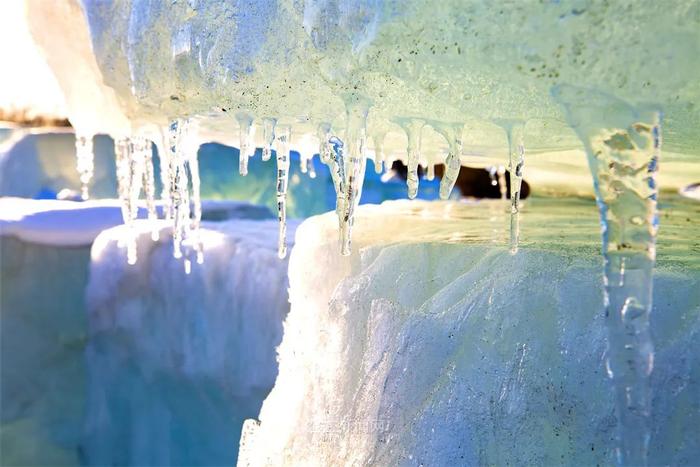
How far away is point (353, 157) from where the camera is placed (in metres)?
1.16

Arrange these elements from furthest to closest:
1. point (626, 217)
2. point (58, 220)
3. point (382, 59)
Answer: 1. point (58, 220)
2. point (382, 59)
3. point (626, 217)

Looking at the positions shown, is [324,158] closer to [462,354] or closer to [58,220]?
[462,354]

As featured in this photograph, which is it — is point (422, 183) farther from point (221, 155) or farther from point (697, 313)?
point (697, 313)

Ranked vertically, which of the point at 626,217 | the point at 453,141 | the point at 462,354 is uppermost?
the point at 453,141

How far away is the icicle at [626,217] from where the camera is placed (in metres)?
0.82

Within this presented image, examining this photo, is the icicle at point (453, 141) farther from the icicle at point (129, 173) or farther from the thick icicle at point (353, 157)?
the icicle at point (129, 173)

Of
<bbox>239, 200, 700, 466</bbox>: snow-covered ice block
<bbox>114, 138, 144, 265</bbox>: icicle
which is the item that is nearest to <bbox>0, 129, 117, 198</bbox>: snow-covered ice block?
<bbox>114, 138, 144, 265</bbox>: icicle

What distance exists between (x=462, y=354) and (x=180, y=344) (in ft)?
10.6

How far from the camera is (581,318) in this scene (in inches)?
50.0

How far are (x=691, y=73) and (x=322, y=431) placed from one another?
112cm

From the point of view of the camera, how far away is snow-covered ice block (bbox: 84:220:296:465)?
13.4ft

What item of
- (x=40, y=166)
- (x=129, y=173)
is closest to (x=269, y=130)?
(x=129, y=173)

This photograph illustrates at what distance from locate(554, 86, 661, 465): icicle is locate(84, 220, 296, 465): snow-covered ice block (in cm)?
307

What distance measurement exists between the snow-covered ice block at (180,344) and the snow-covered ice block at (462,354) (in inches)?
83.7
